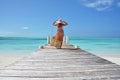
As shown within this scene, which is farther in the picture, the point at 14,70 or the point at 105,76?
the point at 14,70

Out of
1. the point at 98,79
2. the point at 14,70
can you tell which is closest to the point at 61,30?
the point at 14,70

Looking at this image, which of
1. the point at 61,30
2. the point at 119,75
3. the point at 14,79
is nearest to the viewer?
the point at 14,79

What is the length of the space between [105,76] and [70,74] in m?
0.51

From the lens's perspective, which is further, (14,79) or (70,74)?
(70,74)

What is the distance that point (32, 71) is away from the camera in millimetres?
4004

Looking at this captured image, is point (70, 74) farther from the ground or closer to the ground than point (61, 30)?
closer to the ground

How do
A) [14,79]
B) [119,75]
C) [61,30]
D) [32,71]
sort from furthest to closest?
[61,30]
[32,71]
[119,75]
[14,79]

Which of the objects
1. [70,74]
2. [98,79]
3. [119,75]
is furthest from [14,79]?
[119,75]

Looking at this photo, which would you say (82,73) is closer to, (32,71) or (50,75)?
(50,75)

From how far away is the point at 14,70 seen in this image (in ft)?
13.3

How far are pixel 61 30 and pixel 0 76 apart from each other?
212 inches

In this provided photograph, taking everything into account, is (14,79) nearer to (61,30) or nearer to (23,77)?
(23,77)

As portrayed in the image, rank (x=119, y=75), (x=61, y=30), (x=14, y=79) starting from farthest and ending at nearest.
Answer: (x=61, y=30) < (x=119, y=75) < (x=14, y=79)

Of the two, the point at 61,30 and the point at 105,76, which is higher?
the point at 61,30
